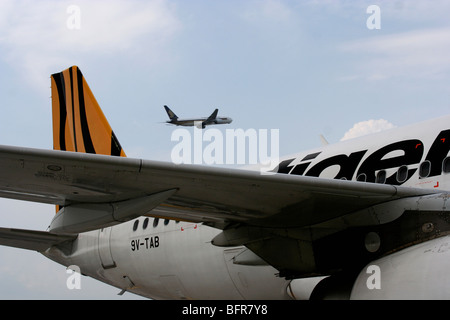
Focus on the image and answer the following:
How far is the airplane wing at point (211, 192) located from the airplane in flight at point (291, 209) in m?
0.01

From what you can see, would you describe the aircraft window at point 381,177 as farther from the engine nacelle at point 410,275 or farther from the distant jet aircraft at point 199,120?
the distant jet aircraft at point 199,120

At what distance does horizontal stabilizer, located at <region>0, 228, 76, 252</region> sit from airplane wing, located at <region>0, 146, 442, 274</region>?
4075mm

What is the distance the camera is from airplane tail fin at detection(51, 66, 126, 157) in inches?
515

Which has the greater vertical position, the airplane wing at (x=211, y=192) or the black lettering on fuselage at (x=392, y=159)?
the black lettering on fuselage at (x=392, y=159)

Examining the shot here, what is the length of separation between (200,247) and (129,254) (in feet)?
7.23

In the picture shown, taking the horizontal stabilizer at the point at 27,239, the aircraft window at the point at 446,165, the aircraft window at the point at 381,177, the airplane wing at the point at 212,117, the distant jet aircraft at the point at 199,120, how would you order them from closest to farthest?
the aircraft window at the point at 446,165, the aircraft window at the point at 381,177, the horizontal stabilizer at the point at 27,239, the distant jet aircraft at the point at 199,120, the airplane wing at the point at 212,117

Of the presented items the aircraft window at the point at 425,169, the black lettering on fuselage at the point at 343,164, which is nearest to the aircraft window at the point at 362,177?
the black lettering on fuselage at the point at 343,164

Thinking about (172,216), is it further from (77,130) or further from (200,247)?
(77,130)

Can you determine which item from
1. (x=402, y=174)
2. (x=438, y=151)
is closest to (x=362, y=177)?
(x=402, y=174)

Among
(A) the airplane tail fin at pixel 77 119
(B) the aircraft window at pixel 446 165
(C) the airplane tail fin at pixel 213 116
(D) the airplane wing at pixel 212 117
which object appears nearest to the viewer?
(B) the aircraft window at pixel 446 165

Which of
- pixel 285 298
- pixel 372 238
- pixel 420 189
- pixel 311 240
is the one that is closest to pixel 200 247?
pixel 285 298

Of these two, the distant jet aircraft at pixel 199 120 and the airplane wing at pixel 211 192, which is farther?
the distant jet aircraft at pixel 199 120

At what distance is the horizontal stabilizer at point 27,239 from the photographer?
420 inches

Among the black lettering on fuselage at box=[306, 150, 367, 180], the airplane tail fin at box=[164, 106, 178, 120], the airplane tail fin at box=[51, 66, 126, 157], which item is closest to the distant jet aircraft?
the airplane tail fin at box=[164, 106, 178, 120]
